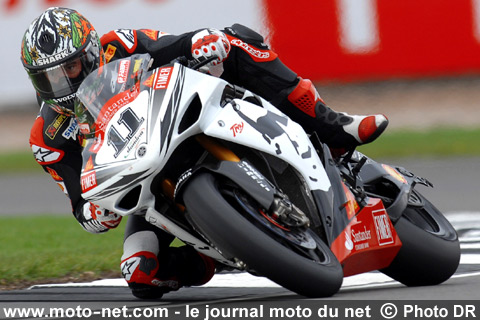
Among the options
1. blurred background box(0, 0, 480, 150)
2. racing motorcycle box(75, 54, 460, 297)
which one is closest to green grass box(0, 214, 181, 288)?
racing motorcycle box(75, 54, 460, 297)

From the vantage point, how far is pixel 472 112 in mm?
14812

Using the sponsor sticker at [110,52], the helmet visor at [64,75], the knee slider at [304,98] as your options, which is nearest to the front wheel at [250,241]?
the helmet visor at [64,75]

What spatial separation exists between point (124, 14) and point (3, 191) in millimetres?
3700

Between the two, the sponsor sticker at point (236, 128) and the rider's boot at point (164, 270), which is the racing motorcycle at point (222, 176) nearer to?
the sponsor sticker at point (236, 128)

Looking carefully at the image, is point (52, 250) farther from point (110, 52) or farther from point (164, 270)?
point (110, 52)

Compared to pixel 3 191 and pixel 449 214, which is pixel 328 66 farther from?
pixel 449 214

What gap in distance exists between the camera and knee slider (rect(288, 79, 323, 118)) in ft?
17.2

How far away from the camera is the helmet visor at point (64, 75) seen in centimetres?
473

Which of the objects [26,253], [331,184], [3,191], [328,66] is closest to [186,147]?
[331,184]

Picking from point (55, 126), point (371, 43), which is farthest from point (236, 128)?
point (371, 43)

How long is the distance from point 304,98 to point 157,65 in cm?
79

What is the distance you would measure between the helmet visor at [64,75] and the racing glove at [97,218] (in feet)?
1.89

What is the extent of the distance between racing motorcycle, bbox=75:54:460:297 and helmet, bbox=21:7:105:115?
0.46 feet

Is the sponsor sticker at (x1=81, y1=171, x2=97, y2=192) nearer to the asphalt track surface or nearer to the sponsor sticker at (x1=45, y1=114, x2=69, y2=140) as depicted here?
the asphalt track surface
